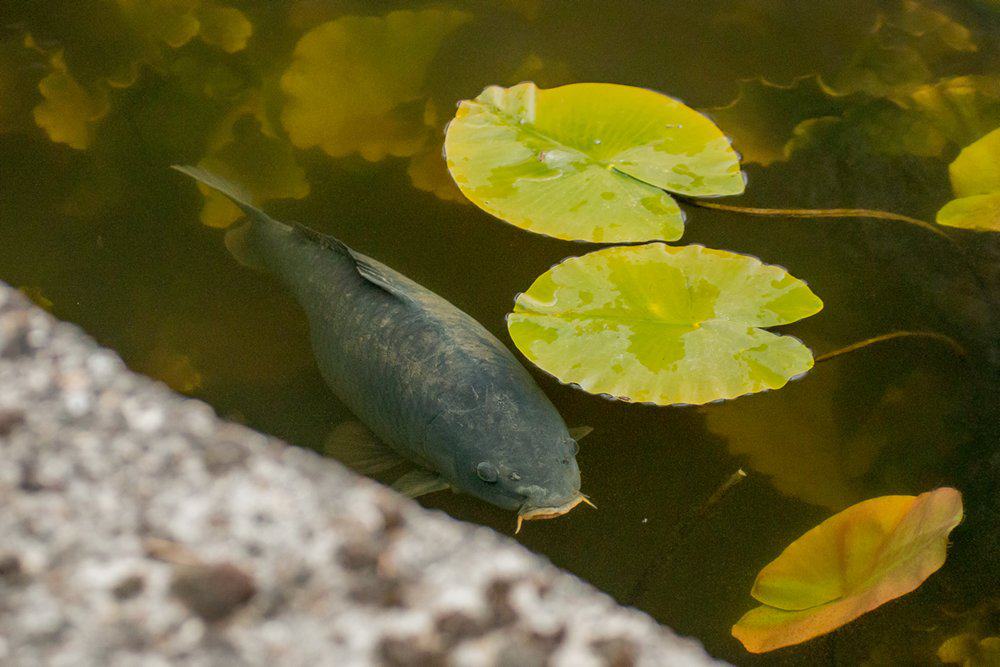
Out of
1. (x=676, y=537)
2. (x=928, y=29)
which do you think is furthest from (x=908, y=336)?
(x=928, y=29)

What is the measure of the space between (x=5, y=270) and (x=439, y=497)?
4.75 feet

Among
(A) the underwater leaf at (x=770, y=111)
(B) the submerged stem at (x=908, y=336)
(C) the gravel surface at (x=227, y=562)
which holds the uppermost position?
(C) the gravel surface at (x=227, y=562)

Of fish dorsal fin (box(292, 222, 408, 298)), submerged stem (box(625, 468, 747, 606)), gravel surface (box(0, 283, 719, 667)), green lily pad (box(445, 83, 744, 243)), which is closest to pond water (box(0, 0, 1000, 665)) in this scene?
submerged stem (box(625, 468, 747, 606))

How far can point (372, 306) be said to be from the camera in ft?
7.09

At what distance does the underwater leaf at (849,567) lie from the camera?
1609mm

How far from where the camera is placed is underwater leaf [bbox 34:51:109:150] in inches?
112

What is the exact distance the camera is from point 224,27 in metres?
3.19

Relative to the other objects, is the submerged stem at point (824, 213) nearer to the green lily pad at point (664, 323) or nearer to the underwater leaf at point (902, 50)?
the green lily pad at point (664, 323)

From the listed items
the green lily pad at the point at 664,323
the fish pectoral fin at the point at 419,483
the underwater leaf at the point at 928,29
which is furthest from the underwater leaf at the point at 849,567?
the underwater leaf at the point at 928,29

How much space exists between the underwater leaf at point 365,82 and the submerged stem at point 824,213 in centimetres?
98

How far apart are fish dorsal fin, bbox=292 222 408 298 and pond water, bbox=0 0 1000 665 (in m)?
0.32

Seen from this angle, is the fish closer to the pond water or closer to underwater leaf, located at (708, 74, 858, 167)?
the pond water

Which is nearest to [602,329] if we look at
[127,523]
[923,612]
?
[923,612]

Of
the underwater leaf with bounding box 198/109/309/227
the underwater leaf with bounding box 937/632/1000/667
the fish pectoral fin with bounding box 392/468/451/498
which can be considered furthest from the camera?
the underwater leaf with bounding box 198/109/309/227
